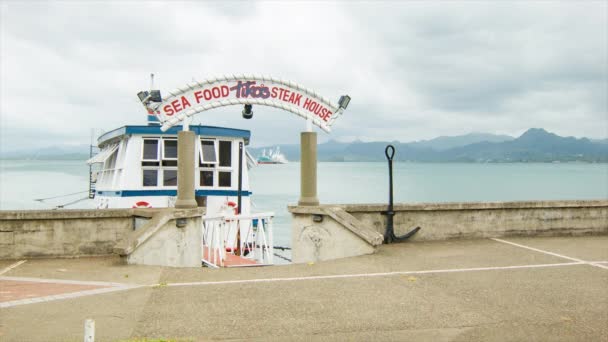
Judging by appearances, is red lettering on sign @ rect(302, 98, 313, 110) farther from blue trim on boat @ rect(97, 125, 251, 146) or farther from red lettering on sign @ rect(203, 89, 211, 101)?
blue trim on boat @ rect(97, 125, 251, 146)

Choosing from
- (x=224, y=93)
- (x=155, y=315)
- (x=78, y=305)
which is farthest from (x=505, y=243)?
(x=78, y=305)

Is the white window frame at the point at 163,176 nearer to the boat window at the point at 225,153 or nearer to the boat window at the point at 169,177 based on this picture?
the boat window at the point at 169,177

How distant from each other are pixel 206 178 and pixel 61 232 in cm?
774

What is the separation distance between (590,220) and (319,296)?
8.68 m

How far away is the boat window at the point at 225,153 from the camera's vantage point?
1756 centimetres

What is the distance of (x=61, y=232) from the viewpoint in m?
9.78

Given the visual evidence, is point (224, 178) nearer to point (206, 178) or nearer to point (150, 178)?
point (206, 178)

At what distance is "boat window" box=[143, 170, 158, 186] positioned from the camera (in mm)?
16734

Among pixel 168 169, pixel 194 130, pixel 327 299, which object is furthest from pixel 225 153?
pixel 327 299

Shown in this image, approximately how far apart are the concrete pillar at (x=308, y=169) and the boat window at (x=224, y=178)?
7271 mm

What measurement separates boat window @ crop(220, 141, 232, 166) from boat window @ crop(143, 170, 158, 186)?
2.27m

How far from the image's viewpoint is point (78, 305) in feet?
20.9

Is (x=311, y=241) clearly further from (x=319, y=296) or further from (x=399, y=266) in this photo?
(x=319, y=296)

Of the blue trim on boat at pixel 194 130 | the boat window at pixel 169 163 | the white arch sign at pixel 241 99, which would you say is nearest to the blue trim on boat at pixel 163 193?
the boat window at pixel 169 163
